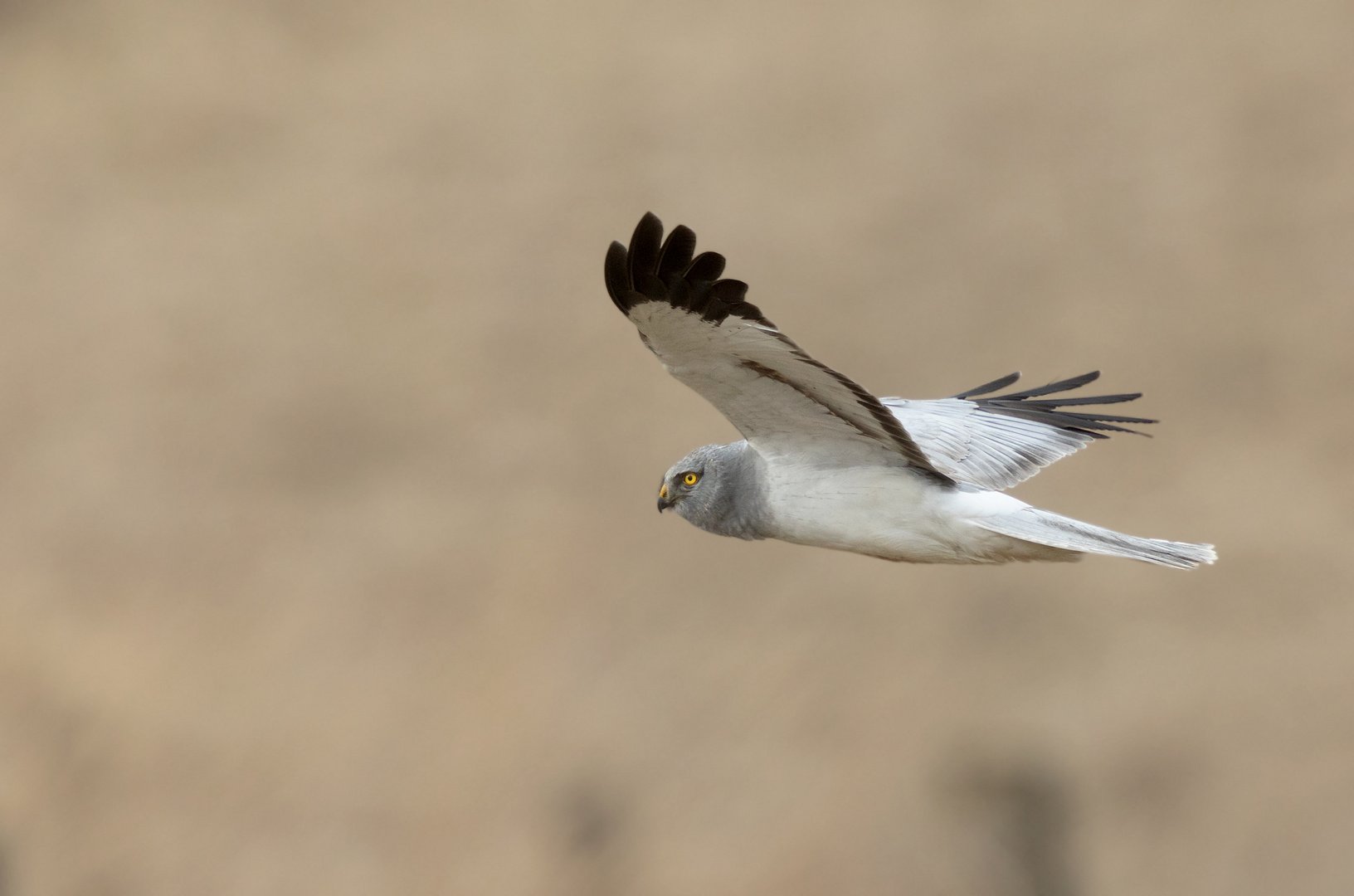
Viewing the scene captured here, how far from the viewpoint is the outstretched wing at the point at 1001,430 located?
6.79m

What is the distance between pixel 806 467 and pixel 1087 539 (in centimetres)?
127

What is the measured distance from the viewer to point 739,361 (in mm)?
5332

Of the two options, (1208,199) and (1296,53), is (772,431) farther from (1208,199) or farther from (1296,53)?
(1296,53)

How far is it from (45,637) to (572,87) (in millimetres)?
10968

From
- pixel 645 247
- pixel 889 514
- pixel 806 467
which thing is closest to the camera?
pixel 645 247

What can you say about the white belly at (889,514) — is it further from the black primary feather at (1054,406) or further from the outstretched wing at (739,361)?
the black primary feather at (1054,406)

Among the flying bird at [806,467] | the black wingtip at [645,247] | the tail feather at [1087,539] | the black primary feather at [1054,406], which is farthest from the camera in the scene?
the black primary feather at [1054,406]

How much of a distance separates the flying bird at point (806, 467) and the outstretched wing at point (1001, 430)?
32 mm

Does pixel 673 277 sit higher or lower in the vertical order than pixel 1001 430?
lower

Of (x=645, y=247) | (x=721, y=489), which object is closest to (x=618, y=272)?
(x=645, y=247)

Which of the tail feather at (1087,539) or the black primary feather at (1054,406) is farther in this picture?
the black primary feather at (1054,406)

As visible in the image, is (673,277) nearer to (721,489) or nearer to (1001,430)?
(721,489)

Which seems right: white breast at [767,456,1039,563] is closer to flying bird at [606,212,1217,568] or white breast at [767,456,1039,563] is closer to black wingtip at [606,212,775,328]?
flying bird at [606,212,1217,568]

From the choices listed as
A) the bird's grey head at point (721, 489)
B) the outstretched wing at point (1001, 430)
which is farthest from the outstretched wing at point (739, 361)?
the outstretched wing at point (1001, 430)
